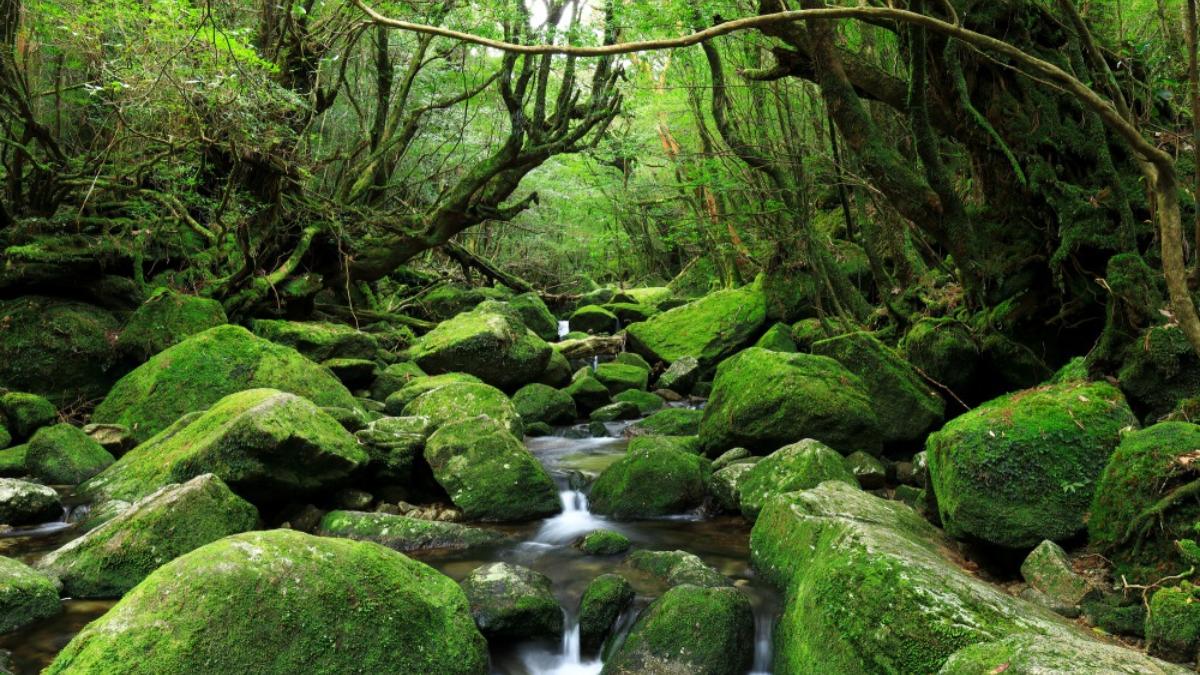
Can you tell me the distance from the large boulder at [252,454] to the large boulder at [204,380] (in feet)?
4.41

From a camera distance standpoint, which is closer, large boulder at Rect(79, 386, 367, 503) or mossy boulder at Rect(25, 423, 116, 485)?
large boulder at Rect(79, 386, 367, 503)

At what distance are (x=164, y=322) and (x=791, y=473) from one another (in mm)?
8351

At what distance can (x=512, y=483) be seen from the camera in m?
7.11

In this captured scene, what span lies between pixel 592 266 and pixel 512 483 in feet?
84.4

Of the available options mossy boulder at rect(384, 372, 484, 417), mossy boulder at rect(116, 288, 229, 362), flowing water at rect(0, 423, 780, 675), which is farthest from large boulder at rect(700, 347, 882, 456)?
mossy boulder at rect(116, 288, 229, 362)

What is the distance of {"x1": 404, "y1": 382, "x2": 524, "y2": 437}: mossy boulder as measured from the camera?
8.55 m

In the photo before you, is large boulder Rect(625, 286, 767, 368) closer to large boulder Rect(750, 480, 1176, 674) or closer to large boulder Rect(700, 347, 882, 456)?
large boulder Rect(700, 347, 882, 456)

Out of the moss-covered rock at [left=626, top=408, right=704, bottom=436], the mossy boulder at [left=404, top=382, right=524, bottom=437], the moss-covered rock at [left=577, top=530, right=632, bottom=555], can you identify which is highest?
the mossy boulder at [left=404, top=382, right=524, bottom=437]

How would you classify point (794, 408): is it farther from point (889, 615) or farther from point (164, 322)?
point (164, 322)

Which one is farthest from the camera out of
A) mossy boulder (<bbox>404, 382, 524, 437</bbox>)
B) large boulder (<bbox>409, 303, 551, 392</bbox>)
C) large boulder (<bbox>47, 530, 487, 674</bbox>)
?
large boulder (<bbox>409, 303, 551, 392</bbox>)

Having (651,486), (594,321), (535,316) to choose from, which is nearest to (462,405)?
(651,486)

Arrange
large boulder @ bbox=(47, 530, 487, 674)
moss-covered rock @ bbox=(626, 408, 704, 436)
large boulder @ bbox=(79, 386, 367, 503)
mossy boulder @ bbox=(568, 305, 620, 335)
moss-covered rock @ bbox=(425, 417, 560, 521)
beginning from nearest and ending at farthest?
1. large boulder @ bbox=(47, 530, 487, 674)
2. large boulder @ bbox=(79, 386, 367, 503)
3. moss-covered rock @ bbox=(425, 417, 560, 521)
4. moss-covered rock @ bbox=(626, 408, 704, 436)
5. mossy boulder @ bbox=(568, 305, 620, 335)

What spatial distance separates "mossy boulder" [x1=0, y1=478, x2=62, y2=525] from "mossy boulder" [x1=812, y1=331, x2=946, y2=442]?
8.10 metres

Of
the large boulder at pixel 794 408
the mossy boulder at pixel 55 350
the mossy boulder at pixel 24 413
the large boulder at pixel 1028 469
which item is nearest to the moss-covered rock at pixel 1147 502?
the large boulder at pixel 1028 469
